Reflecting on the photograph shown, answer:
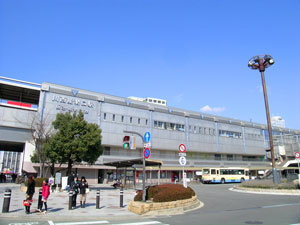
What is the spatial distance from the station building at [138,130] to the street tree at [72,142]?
953 cm

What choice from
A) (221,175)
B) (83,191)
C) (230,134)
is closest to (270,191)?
(83,191)

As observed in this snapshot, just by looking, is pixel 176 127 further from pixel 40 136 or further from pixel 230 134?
pixel 40 136

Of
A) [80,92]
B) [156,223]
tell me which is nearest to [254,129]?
[80,92]

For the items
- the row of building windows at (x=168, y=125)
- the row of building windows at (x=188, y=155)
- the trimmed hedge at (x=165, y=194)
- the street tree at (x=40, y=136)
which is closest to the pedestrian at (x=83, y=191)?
the trimmed hedge at (x=165, y=194)

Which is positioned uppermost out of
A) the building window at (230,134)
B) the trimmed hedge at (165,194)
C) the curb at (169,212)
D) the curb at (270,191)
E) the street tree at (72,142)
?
the building window at (230,134)

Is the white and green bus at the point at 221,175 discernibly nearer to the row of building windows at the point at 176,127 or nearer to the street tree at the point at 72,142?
the row of building windows at the point at 176,127

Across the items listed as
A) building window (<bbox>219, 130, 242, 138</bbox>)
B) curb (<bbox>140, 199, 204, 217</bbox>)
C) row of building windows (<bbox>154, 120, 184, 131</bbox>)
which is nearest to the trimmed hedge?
curb (<bbox>140, 199, 204, 217</bbox>)

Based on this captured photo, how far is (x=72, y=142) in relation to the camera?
988 inches

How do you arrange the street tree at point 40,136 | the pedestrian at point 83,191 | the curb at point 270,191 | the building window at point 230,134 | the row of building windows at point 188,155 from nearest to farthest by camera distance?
the pedestrian at point 83,191 → the curb at point 270,191 → the street tree at point 40,136 → the row of building windows at point 188,155 → the building window at point 230,134

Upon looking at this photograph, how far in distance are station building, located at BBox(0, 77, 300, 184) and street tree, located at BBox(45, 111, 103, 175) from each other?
9.53m

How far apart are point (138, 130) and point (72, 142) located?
73.5 ft

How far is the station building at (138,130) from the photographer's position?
37125 mm

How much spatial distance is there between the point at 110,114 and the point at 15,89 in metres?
16.0

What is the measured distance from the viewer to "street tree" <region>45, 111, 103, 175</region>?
24.9 m
